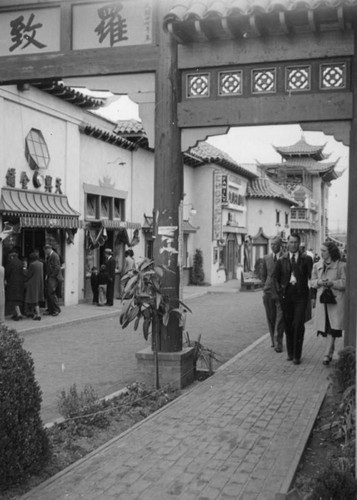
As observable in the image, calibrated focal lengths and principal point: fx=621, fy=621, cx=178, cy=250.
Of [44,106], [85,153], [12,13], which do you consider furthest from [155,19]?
[85,153]

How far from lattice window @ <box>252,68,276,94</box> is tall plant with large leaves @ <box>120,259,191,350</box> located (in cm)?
241

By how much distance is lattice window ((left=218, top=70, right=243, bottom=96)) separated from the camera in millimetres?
7426

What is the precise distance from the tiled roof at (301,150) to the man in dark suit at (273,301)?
4728cm

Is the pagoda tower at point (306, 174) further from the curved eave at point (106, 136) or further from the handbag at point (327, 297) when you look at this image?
the handbag at point (327, 297)

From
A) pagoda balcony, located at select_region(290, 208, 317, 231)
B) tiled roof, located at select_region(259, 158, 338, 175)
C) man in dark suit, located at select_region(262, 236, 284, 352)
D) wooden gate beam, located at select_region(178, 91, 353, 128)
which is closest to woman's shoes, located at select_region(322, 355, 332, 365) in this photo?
man in dark suit, located at select_region(262, 236, 284, 352)

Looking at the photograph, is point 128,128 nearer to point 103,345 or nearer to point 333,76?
point 103,345

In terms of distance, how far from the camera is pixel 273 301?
10.2m

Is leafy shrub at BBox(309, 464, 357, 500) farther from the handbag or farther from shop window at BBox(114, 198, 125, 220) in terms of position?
shop window at BBox(114, 198, 125, 220)

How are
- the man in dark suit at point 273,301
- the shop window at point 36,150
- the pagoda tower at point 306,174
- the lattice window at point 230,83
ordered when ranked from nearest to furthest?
the lattice window at point 230,83, the man in dark suit at point 273,301, the shop window at point 36,150, the pagoda tower at point 306,174

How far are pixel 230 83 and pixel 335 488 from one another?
208 inches

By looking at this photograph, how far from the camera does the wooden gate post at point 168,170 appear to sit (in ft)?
24.5

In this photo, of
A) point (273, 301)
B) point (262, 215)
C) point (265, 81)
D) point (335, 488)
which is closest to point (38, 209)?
point (273, 301)

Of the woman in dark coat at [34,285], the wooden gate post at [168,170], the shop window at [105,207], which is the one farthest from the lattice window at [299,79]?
the shop window at [105,207]

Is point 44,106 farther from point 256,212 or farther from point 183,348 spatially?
point 256,212
